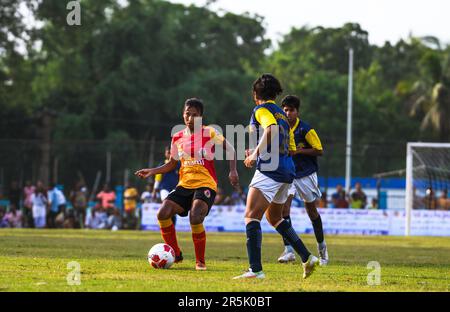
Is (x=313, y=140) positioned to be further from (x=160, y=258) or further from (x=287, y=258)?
(x=160, y=258)

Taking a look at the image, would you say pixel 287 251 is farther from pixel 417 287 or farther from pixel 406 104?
pixel 406 104

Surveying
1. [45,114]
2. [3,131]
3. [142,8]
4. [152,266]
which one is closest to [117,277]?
[152,266]

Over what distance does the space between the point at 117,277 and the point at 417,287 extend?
3144 millimetres

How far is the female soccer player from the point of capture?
12.2m

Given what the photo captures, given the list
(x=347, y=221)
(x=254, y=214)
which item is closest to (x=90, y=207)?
(x=347, y=221)

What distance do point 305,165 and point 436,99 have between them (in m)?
48.2

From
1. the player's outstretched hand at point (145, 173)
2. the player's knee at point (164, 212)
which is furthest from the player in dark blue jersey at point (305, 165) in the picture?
the player's outstretched hand at point (145, 173)

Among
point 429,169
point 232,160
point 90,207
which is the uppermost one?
point 429,169

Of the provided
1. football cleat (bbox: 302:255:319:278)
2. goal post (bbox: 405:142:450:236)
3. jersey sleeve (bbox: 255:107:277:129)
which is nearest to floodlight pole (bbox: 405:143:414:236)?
goal post (bbox: 405:142:450:236)

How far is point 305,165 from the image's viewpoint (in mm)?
14375

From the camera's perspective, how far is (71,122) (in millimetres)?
54406

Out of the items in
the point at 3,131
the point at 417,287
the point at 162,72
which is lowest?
the point at 417,287

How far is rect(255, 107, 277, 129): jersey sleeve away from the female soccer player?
1.91m
